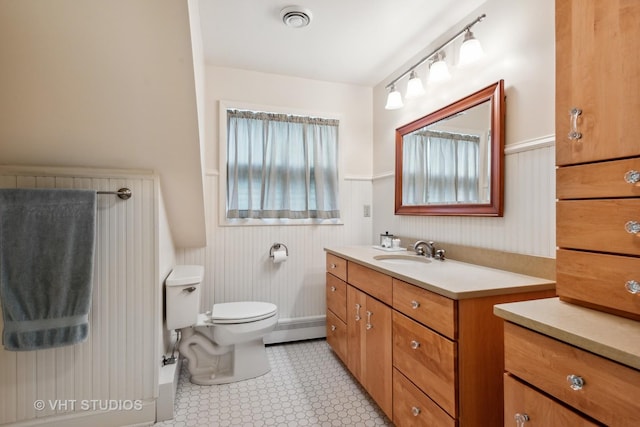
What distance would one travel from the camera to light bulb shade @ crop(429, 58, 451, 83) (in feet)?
6.27

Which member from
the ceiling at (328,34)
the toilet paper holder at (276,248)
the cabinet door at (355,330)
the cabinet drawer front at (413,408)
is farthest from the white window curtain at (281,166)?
the cabinet drawer front at (413,408)

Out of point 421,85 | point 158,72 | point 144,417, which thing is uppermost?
point 421,85

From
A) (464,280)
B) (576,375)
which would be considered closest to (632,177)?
(576,375)

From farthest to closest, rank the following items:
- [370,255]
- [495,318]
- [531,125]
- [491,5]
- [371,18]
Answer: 1. [370,255]
2. [371,18]
3. [491,5]
4. [531,125]
5. [495,318]

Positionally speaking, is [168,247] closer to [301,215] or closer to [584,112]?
[301,215]

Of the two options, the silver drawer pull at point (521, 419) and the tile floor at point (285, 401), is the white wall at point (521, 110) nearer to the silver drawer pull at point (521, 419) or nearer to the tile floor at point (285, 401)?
the silver drawer pull at point (521, 419)

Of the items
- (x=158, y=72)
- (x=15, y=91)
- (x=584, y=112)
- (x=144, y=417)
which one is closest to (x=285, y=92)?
(x=158, y=72)

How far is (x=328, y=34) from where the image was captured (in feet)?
6.84

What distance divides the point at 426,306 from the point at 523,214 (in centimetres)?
69

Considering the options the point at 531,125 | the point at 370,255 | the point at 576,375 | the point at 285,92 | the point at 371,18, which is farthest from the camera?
the point at 285,92

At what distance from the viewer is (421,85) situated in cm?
218

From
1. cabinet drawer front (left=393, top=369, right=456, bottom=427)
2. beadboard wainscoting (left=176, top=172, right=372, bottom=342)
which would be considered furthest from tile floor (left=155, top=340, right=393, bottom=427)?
beadboard wainscoting (left=176, top=172, right=372, bottom=342)

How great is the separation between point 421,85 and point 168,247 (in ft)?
6.63

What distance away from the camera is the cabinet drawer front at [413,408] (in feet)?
4.08
